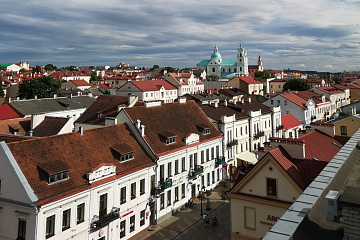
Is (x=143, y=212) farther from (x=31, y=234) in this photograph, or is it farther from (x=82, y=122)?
(x=82, y=122)

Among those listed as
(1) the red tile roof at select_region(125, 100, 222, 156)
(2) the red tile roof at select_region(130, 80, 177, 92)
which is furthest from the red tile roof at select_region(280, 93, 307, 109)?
(2) the red tile roof at select_region(130, 80, 177, 92)

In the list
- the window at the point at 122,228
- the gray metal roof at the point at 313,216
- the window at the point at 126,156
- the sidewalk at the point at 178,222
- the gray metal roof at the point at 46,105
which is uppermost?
the gray metal roof at the point at 46,105

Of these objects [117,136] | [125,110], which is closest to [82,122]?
[125,110]

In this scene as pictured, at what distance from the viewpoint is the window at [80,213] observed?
72.4 ft

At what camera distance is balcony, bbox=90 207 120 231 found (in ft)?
75.2

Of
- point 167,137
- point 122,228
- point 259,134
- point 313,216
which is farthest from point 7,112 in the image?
point 313,216

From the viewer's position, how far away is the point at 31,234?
1950 centimetres

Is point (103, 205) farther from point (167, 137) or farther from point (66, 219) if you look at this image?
point (167, 137)

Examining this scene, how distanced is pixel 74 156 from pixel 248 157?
28.0m

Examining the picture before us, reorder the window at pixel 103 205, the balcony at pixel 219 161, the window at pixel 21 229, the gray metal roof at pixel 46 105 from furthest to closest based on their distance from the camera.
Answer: the gray metal roof at pixel 46 105 → the balcony at pixel 219 161 → the window at pixel 103 205 → the window at pixel 21 229

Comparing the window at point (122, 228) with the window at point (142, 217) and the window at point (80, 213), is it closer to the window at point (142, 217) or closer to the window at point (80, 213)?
the window at point (142, 217)

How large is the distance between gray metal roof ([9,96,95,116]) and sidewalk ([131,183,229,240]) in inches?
1695

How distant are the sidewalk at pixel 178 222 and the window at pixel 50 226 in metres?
8.47

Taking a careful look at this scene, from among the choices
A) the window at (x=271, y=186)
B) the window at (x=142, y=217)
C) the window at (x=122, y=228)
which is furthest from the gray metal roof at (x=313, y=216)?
the window at (x=142, y=217)
